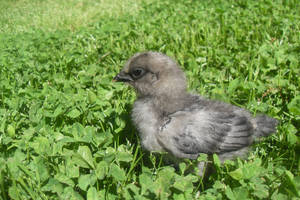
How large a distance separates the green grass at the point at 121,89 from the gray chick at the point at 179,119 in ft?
0.62

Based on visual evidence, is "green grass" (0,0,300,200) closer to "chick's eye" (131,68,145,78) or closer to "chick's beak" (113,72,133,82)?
"chick's beak" (113,72,133,82)

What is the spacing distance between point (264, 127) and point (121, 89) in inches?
80.3

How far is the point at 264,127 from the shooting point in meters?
3.49

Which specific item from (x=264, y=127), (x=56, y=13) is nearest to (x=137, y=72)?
(x=264, y=127)

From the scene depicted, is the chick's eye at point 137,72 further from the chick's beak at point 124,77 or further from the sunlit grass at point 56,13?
the sunlit grass at point 56,13

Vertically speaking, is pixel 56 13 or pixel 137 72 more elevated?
pixel 56 13

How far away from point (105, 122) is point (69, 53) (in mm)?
2741

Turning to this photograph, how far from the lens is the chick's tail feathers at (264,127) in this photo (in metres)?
3.48

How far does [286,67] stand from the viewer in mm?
4898

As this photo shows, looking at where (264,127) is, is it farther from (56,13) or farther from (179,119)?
(56,13)

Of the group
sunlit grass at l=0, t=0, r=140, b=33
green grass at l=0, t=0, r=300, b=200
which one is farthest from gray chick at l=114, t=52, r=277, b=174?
sunlit grass at l=0, t=0, r=140, b=33

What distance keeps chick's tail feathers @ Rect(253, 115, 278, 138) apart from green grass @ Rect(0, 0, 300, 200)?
0.14 meters

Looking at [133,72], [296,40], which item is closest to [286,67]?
[296,40]

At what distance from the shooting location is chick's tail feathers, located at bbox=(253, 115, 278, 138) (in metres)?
3.48
